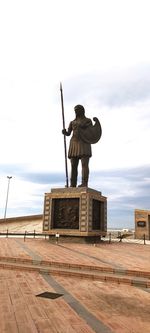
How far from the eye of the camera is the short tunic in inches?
744

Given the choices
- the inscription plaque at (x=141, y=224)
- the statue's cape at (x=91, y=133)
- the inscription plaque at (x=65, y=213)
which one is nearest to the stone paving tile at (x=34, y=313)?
the inscription plaque at (x=65, y=213)

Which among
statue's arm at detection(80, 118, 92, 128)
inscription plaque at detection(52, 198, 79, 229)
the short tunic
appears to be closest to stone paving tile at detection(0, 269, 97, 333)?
inscription plaque at detection(52, 198, 79, 229)

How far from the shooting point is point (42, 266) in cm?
904

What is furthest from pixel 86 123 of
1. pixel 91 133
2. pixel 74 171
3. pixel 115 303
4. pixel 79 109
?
pixel 115 303

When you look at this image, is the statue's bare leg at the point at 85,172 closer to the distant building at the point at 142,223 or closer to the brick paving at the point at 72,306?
the distant building at the point at 142,223

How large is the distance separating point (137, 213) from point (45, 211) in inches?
476

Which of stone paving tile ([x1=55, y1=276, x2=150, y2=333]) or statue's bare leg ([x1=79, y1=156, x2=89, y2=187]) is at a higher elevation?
statue's bare leg ([x1=79, y1=156, x2=89, y2=187])

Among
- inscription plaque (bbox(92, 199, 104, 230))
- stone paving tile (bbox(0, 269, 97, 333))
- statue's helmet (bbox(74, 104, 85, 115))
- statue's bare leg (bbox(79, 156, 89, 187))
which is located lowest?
stone paving tile (bbox(0, 269, 97, 333))

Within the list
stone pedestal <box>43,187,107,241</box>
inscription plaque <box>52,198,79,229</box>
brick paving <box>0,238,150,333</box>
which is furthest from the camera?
inscription plaque <box>52,198,79,229</box>

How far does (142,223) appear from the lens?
26.8m

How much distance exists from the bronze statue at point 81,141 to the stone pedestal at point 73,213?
126cm

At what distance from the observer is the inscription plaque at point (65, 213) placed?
17.5m

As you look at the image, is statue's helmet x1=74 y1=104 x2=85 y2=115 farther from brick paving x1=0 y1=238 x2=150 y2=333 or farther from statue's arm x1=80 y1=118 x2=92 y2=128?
brick paving x1=0 y1=238 x2=150 y2=333

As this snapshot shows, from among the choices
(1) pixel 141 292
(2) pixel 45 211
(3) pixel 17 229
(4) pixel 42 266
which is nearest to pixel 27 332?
(1) pixel 141 292
